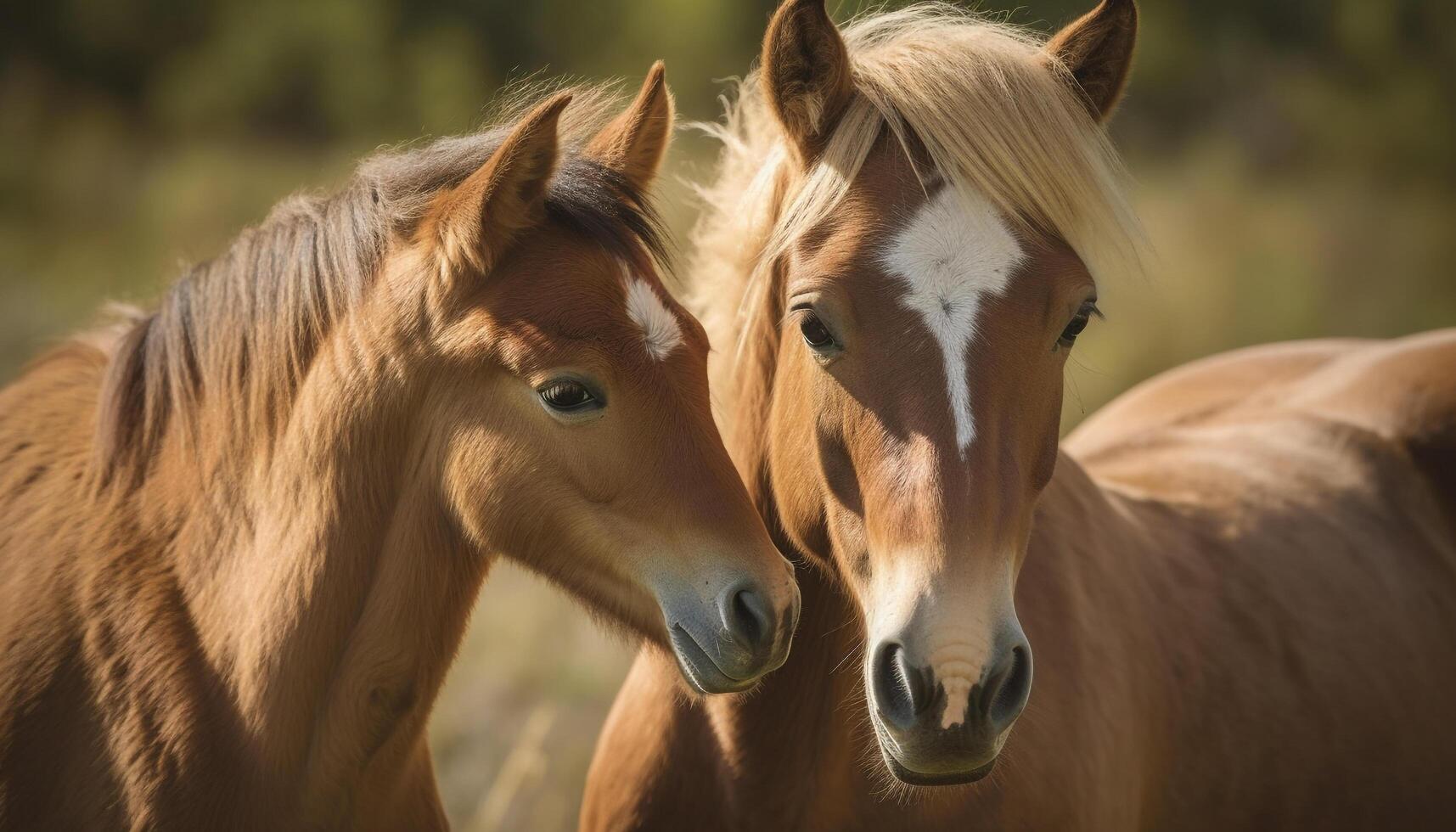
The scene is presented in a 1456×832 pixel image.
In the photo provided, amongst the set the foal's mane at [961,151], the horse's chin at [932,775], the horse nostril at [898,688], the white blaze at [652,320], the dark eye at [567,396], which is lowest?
the horse's chin at [932,775]

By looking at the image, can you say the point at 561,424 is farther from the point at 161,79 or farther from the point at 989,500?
the point at 161,79

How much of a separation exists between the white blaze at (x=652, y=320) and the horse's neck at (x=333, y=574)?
20.3 inches

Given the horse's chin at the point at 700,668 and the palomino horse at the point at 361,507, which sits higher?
the palomino horse at the point at 361,507

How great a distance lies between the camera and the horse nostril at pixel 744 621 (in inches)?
91.7

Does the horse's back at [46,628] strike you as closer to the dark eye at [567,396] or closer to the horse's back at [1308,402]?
the dark eye at [567,396]

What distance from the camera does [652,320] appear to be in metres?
2.50

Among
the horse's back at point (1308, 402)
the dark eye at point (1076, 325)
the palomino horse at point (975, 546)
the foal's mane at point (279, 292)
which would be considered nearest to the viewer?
the palomino horse at point (975, 546)

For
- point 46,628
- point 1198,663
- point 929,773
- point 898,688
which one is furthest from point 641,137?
point 1198,663

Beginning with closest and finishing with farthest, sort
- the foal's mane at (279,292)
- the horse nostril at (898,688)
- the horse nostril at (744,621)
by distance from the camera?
1. the horse nostril at (898,688)
2. the horse nostril at (744,621)
3. the foal's mane at (279,292)

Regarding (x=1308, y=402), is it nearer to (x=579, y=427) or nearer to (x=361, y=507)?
(x=579, y=427)

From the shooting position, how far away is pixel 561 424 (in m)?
2.43

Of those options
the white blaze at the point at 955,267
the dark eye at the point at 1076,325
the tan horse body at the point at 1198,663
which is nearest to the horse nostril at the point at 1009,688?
the white blaze at the point at 955,267

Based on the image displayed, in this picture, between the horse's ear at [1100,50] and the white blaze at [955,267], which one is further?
the horse's ear at [1100,50]

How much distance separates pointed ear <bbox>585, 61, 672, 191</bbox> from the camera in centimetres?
277
